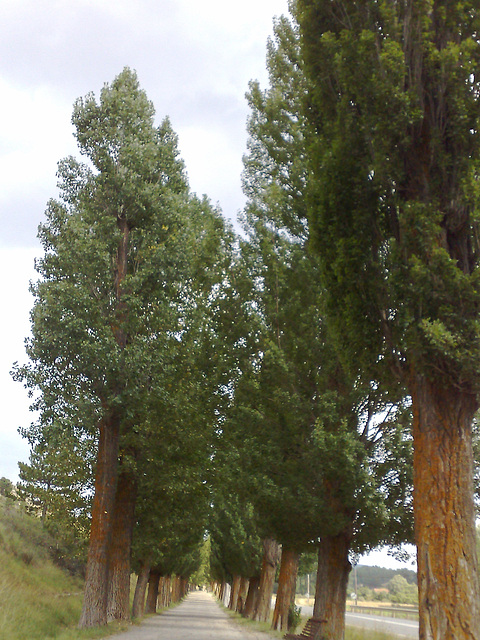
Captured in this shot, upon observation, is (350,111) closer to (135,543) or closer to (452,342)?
(452,342)

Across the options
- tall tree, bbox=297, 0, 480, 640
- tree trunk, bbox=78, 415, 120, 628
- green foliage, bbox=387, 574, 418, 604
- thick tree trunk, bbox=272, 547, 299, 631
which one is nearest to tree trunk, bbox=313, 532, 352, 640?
tree trunk, bbox=78, 415, 120, 628

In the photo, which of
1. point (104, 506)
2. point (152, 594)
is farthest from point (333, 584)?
point (152, 594)

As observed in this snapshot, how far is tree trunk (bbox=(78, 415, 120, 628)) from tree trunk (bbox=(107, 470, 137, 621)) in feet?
9.95

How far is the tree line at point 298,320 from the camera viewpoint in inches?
318

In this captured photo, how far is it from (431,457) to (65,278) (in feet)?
37.4

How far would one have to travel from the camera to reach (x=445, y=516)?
24.1 feet

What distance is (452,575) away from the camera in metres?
7.10

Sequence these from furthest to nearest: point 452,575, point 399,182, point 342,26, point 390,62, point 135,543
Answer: point 135,543, point 342,26, point 399,182, point 390,62, point 452,575

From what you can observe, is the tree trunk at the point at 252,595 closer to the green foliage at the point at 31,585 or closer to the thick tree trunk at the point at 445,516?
the green foliage at the point at 31,585

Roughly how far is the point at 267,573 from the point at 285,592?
18.6 ft

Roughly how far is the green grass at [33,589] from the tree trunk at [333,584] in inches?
201

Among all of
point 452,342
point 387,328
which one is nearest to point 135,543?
point 387,328

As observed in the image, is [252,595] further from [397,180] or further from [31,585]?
[397,180]

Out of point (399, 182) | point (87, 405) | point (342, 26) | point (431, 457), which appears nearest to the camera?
point (431, 457)
